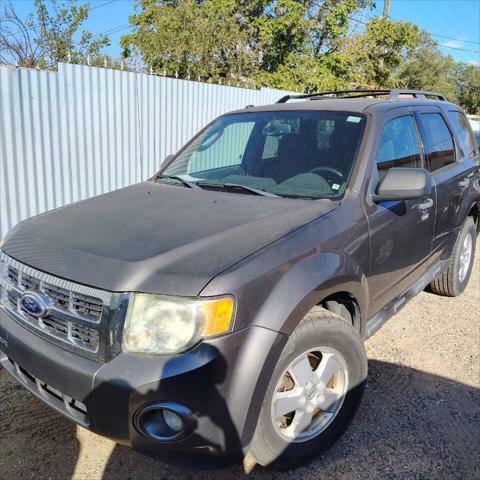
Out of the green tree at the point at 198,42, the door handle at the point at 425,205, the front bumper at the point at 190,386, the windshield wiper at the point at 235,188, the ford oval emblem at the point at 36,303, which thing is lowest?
the front bumper at the point at 190,386

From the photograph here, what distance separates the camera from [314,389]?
7.58 ft

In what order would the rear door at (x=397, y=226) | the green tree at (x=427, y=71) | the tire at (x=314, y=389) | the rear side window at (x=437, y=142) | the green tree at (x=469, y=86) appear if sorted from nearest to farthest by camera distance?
the tire at (x=314, y=389) → the rear door at (x=397, y=226) → the rear side window at (x=437, y=142) → the green tree at (x=427, y=71) → the green tree at (x=469, y=86)

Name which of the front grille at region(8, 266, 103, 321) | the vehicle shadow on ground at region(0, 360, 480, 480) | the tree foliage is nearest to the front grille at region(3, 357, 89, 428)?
the front grille at region(8, 266, 103, 321)

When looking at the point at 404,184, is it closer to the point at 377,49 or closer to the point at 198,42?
the point at 198,42

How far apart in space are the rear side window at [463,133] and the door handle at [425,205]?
50.1 inches

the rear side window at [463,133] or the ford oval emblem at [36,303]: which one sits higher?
the rear side window at [463,133]

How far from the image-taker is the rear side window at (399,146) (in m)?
3.00

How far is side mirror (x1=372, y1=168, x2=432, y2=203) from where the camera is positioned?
2648 mm

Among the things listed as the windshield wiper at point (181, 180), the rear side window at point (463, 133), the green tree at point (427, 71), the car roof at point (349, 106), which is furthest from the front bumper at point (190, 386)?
the green tree at point (427, 71)

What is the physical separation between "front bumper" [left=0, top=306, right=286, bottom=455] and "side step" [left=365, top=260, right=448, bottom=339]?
124cm

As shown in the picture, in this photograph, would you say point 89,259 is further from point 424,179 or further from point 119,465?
point 424,179

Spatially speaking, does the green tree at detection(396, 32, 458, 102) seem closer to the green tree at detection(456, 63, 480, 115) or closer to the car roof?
the green tree at detection(456, 63, 480, 115)

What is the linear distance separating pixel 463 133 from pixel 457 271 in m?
1.39

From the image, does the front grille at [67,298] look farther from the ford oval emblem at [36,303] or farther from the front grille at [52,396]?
the front grille at [52,396]
